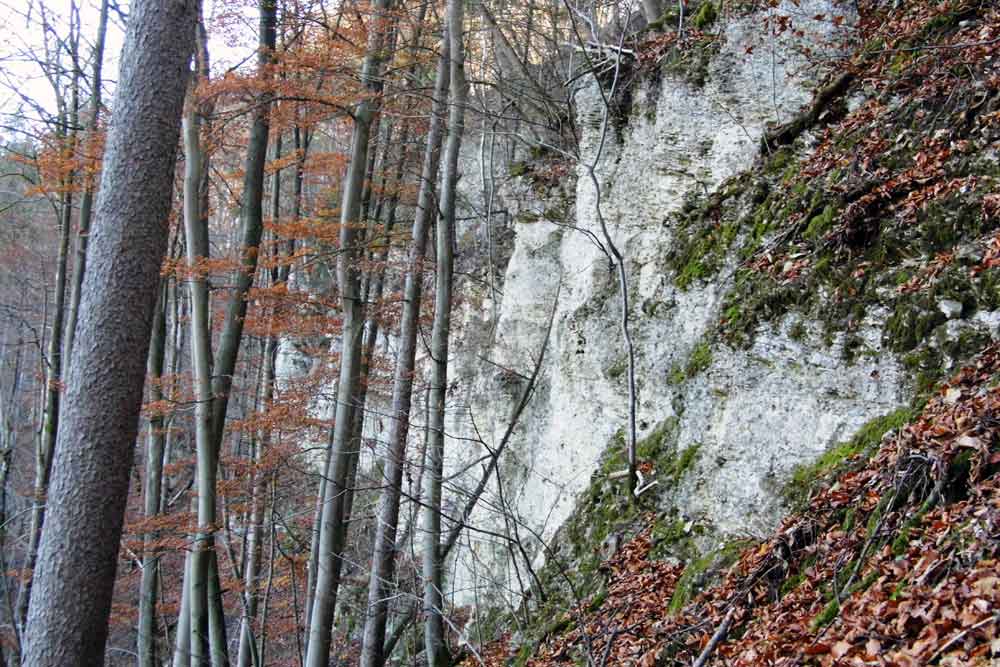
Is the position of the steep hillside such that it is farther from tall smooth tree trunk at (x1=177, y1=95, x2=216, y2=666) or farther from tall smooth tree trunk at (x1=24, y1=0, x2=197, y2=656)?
tall smooth tree trunk at (x1=177, y1=95, x2=216, y2=666)

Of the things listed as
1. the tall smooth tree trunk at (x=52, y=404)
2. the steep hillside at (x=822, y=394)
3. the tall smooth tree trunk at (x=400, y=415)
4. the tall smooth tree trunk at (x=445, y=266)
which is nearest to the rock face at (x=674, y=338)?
the steep hillside at (x=822, y=394)

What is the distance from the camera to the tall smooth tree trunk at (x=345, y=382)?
8.20m

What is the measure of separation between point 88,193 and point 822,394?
34.9 ft

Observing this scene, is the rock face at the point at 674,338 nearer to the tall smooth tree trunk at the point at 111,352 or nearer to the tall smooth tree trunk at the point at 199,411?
the tall smooth tree trunk at the point at 111,352

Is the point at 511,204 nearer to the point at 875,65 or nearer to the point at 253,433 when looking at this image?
the point at 253,433

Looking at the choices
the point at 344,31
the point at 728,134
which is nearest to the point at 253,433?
the point at 344,31

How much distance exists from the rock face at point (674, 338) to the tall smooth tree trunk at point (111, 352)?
9.51 ft

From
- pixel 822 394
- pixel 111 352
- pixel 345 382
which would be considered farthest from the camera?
pixel 345 382

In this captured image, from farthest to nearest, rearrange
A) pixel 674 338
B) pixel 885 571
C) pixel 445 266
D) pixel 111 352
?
pixel 445 266, pixel 674 338, pixel 111 352, pixel 885 571

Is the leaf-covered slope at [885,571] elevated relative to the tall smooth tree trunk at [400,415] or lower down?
lower down

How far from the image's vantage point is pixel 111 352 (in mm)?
4289

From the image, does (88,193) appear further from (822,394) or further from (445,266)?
(822,394)

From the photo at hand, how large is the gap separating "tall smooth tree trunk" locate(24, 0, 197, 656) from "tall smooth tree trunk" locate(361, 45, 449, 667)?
350 centimetres

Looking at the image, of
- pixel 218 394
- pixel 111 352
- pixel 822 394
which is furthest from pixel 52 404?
pixel 822 394
